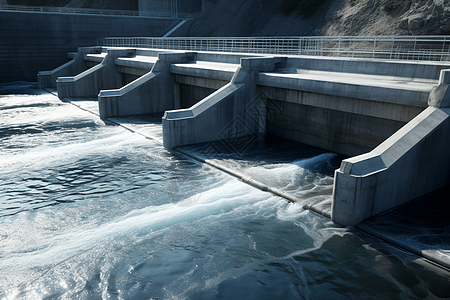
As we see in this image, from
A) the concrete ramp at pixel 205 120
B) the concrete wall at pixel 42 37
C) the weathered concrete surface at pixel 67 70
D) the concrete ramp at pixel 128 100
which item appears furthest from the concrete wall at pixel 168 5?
the concrete ramp at pixel 205 120

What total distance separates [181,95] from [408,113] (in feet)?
55.0

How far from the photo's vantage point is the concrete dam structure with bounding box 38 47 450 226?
405 inches

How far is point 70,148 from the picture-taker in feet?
59.1

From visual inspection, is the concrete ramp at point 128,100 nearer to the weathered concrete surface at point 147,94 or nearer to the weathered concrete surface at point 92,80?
the weathered concrete surface at point 147,94

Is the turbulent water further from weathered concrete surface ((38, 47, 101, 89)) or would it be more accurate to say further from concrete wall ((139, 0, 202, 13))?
concrete wall ((139, 0, 202, 13))

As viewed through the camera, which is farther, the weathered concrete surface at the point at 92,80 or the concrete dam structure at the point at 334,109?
the weathered concrete surface at the point at 92,80

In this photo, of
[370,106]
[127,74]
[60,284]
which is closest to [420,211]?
[370,106]

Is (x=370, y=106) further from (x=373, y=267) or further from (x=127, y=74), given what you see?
(x=127, y=74)

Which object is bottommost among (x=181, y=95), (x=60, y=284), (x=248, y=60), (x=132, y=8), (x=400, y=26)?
(x=60, y=284)

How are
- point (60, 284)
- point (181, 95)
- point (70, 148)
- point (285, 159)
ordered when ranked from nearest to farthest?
point (60, 284), point (285, 159), point (70, 148), point (181, 95)

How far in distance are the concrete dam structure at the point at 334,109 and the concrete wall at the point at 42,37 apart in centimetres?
1874

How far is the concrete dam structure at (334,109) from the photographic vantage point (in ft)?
33.7

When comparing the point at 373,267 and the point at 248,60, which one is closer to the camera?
the point at 373,267

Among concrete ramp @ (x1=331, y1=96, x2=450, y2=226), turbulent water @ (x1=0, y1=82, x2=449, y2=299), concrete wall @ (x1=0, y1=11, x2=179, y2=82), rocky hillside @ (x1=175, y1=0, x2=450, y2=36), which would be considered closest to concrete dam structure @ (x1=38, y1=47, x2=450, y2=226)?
concrete ramp @ (x1=331, y1=96, x2=450, y2=226)
